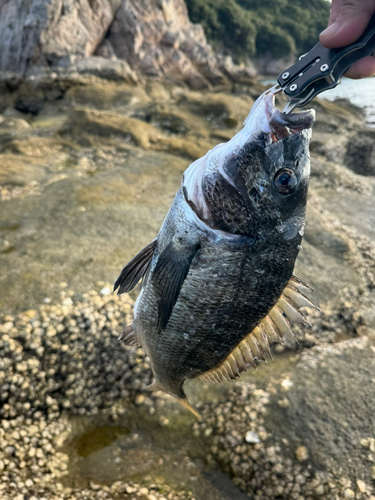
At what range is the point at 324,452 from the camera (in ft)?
8.59

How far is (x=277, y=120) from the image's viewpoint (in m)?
1.62

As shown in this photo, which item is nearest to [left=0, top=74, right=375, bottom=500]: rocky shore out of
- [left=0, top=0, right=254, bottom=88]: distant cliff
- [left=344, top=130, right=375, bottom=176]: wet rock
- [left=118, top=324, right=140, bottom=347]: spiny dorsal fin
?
[left=118, top=324, right=140, bottom=347]: spiny dorsal fin

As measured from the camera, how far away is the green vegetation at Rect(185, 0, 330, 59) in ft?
159

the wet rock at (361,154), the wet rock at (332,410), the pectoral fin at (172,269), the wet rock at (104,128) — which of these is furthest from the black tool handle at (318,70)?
the wet rock at (361,154)

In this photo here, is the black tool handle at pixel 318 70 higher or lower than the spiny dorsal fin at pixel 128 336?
higher

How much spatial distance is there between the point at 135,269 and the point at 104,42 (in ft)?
86.5

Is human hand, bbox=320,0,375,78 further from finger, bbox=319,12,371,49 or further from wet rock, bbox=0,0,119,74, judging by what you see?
wet rock, bbox=0,0,119,74

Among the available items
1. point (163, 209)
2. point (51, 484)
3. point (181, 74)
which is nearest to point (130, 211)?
point (163, 209)

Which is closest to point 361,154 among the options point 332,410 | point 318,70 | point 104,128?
point 104,128

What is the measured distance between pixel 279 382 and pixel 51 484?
2.11 metres

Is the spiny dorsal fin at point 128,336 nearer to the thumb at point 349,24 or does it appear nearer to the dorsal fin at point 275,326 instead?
the dorsal fin at point 275,326

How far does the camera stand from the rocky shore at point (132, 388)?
8.35ft

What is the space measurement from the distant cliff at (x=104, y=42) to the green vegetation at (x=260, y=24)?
1829 cm

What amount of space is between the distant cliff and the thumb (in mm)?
16352
